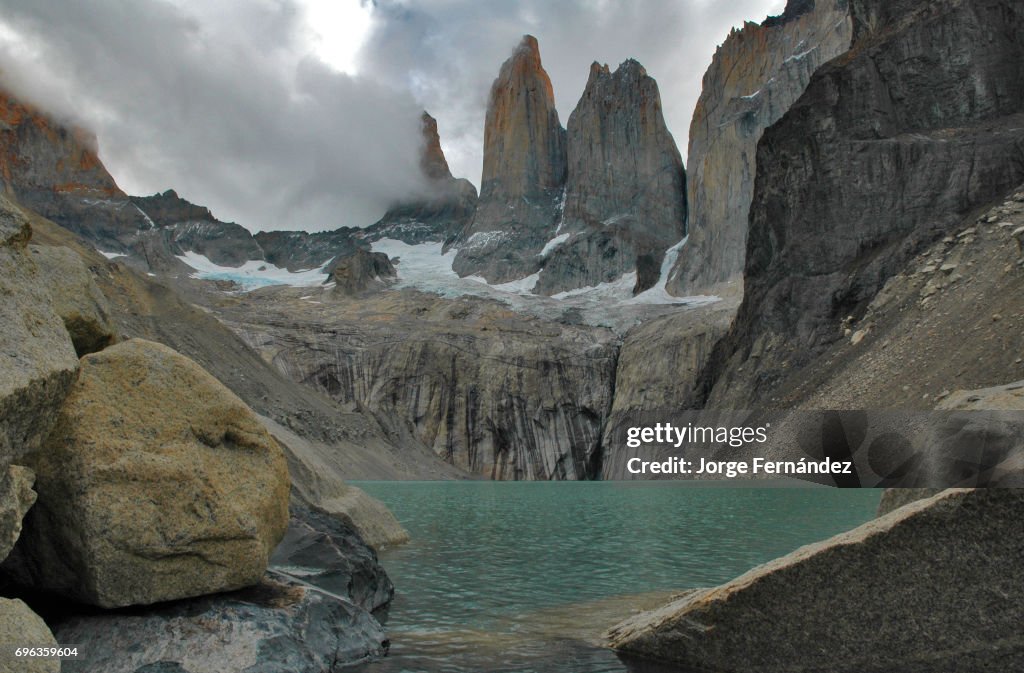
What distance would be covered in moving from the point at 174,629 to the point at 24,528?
1781 mm

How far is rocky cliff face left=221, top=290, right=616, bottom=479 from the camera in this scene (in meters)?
101

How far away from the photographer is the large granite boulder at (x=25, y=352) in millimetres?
5977

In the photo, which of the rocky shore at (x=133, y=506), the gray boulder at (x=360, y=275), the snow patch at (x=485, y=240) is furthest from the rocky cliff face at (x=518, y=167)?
the rocky shore at (x=133, y=506)

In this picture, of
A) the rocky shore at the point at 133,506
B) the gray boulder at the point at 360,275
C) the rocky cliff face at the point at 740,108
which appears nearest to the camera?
the rocky shore at the point at 133,506

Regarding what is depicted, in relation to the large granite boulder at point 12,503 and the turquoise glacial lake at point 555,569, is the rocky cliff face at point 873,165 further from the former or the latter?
the large granite boulder at point 12,503

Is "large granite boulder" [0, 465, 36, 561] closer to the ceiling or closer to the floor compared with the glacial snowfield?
closer to the floor

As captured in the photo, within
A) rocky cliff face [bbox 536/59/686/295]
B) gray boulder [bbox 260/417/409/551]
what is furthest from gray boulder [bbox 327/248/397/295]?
gray boulder [bbox 260/417/409/551]

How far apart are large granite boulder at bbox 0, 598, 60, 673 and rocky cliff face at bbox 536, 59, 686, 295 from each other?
137923 millimetres

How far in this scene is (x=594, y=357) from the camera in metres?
107

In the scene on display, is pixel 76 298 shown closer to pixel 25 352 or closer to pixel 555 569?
pixel 25 352

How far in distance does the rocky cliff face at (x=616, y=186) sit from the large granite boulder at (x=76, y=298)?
134 metres

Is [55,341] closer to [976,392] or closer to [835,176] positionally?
[976,392]

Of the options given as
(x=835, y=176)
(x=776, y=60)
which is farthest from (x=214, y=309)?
(x=776, y=60)

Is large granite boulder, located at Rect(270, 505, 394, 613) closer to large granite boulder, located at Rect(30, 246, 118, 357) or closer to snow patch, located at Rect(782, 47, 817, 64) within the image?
large granite boulder, located at Rect(30, 246, 118, 357)
